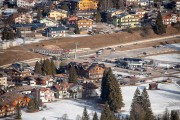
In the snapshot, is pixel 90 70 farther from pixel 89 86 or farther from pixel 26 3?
pixel 26 3

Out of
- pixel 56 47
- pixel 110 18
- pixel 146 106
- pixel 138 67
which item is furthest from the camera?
pixel 110 18

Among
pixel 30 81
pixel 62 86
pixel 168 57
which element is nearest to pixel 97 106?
pixel 62 86

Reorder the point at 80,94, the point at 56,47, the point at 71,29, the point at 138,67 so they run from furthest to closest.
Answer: the point at 71,29, the point at 56,47, the point at 138,67, the point at 80,94

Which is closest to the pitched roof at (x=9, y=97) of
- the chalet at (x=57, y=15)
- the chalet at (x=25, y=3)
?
the chalet at (x=57, y=15)

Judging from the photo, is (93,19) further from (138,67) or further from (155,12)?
(138,67)

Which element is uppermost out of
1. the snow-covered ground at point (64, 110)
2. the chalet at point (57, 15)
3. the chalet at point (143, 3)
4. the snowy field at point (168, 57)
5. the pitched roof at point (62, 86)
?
the chalet at point (143, 3)

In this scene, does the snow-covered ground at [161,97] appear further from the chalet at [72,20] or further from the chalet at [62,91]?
the chalet at [72,20]

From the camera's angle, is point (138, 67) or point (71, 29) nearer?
point (138, 67)

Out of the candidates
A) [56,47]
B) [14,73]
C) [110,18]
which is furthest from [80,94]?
[110,18]
